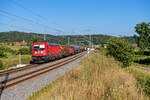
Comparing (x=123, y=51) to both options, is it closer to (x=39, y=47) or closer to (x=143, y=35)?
(x=39, y=47)

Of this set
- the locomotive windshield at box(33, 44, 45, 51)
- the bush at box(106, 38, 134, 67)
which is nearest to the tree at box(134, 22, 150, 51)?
the bush at box(106, 38, 134, 67)

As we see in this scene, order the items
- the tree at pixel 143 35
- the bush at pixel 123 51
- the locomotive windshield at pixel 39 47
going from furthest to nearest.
Result: 1. the tree at pixel 143 35
2. the locomotive windshield at pixel 39 47
3. the bush at pixel 123 51

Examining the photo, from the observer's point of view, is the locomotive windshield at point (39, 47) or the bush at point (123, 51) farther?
the locomotive windshield at point (39, 47)

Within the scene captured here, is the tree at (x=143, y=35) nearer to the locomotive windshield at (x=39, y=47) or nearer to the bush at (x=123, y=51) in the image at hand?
the bush at (x=123, y=51)

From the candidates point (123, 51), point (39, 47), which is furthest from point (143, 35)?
point (39, 47)

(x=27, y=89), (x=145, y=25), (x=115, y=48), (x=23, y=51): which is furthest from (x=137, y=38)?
(x=27, y=89)

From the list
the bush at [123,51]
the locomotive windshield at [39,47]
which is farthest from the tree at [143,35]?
the locomotive windshield at [39,47]

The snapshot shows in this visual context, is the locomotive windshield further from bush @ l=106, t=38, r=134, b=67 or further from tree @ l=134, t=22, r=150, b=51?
tree @ l=134, t=22, r=150, b=51

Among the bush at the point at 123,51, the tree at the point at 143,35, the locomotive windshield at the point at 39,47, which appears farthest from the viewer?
the tree at the point at 143,35

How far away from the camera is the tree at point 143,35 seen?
73.7 m

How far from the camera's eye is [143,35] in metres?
77.2

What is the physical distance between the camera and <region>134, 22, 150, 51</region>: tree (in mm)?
73656

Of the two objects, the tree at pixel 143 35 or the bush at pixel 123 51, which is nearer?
the bush at pixel 123 51

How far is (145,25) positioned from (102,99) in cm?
8052
